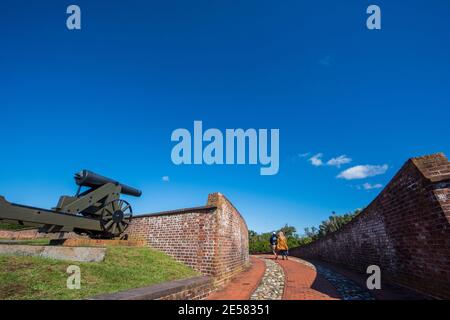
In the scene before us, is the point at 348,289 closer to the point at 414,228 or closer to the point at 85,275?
the point at 414,228

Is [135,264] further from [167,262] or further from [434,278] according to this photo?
[434,278]

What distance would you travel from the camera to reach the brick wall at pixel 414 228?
172 inches

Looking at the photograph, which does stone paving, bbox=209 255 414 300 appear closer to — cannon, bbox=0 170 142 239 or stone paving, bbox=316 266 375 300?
stone paving, bbox=316 266 375 300

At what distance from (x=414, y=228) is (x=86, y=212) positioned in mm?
9179

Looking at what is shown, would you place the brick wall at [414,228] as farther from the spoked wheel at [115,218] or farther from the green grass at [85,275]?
the spoked wheel at [115,218]

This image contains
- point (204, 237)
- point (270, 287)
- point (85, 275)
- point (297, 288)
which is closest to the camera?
point (85, 275)

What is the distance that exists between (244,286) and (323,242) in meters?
8.27

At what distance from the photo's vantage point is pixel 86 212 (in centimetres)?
788

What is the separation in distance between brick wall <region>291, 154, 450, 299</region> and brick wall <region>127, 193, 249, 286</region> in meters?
4.44

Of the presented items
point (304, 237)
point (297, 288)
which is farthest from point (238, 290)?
point (304, 237)

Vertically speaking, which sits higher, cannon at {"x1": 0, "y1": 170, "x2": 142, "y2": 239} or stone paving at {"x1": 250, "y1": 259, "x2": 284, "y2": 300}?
cannon at {"x1": 0, "y1": 170, "x2": 142, "y2": 239}

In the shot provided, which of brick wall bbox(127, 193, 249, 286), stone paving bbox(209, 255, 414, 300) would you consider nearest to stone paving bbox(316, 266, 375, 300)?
stone paving bbox(209, 255, 414, 300)

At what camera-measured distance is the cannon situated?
19.1 ft
